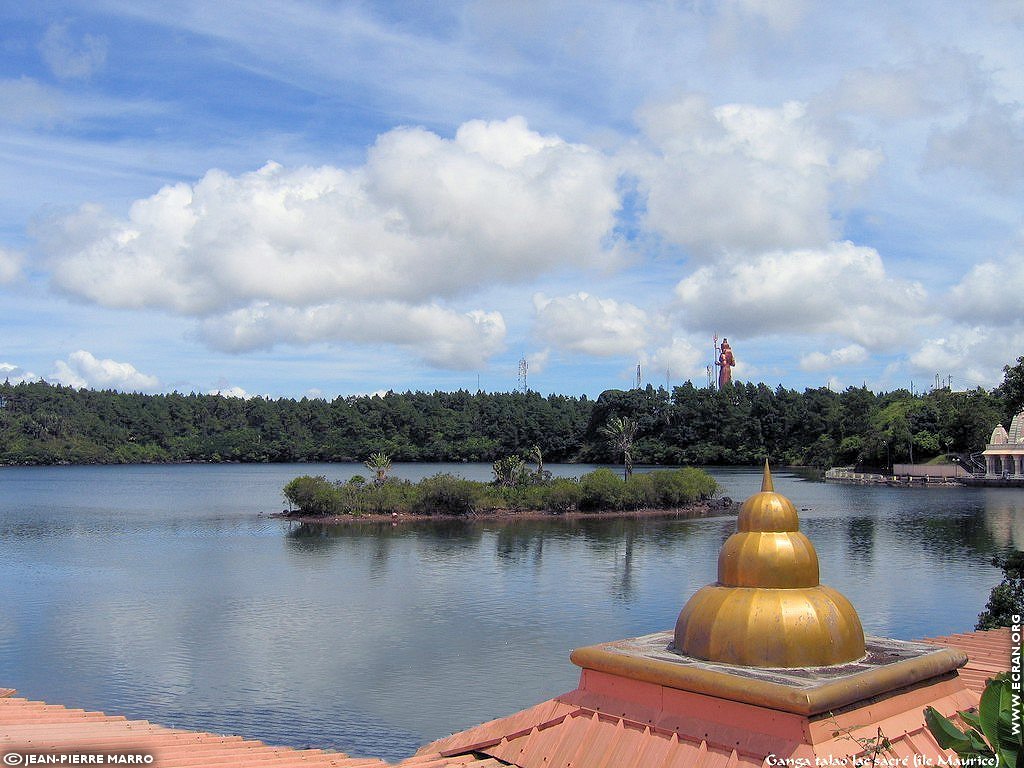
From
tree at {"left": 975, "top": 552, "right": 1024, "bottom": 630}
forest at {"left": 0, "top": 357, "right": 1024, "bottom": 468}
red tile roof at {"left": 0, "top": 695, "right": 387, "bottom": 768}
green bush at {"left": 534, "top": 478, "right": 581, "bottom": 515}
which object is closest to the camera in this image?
red tile roof at {"left": 0, "top": 695, "right": 387, "bottom": 768}

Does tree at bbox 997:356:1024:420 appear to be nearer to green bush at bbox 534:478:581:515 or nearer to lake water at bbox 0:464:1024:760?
lake water at bbox 0:464:1024:760

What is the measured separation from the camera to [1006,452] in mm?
103812

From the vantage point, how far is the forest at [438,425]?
152500 mm

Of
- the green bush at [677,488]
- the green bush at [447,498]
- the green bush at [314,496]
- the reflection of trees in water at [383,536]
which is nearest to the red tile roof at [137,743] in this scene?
the reflection of trees in water at [383,536]

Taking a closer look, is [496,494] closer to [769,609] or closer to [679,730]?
[769,609]

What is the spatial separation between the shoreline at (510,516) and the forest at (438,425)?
63.5 metres

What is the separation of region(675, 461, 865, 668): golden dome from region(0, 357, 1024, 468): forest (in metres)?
131

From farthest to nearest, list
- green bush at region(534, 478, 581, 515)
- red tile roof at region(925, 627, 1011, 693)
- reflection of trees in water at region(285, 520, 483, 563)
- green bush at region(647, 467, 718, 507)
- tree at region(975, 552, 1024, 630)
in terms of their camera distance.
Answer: green bush at region(647, 467, 718, 507), green bush at region(534, 478, 581, 515), reflection of trees in water at region(285, 520, 483, 563), tree at region(975, 552, 1024, 630), red tile roof at region(925, 627, 1011, 693)

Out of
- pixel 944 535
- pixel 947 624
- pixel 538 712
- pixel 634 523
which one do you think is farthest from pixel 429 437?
pixel 538 712

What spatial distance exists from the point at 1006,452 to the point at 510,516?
62337mm

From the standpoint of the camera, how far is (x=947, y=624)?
108 feet

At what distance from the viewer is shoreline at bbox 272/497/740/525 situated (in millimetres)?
71188

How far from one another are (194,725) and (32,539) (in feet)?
149

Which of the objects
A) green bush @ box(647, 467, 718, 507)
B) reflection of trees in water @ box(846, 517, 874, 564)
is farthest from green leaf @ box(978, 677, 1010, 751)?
green bush @ box(647, 467, 718, 507)
